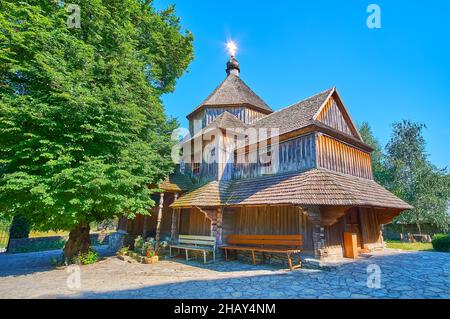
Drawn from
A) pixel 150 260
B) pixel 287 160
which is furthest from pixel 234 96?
pixel 150 260

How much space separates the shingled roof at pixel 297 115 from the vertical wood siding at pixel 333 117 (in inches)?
18.1

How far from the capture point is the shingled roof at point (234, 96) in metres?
17.7

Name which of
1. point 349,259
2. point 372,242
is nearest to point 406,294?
point 349,259

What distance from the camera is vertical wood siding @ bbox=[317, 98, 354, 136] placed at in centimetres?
1244

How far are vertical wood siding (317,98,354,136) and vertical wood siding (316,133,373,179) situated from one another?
1.21 m

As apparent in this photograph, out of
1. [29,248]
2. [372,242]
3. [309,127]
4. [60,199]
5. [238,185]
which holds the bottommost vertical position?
[29,248]

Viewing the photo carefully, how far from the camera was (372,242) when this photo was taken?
1295 cm

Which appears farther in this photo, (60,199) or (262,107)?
(262,107)

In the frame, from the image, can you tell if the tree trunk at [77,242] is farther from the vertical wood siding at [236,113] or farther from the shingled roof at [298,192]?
the vertical wood siding at [236,113]

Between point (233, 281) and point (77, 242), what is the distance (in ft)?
26.9
